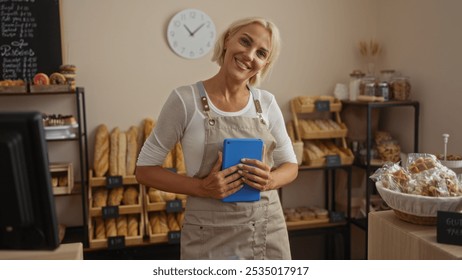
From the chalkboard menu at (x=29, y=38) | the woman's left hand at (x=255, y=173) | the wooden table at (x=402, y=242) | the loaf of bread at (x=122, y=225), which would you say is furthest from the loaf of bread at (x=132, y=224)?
the wooden table at (x=402, y=242)

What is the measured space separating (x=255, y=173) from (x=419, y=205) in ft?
1.72

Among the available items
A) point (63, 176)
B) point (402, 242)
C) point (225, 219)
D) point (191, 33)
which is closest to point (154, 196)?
point (63, 176)

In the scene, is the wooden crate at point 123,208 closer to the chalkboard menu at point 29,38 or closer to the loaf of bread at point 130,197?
the loaf of bread at point 130,197

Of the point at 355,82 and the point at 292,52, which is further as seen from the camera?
the point at 292,52

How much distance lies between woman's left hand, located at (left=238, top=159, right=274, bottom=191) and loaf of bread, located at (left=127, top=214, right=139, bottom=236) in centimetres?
152

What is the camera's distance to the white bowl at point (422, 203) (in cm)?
111

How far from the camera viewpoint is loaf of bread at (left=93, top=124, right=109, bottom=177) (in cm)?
283

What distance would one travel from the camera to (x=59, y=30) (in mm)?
2854

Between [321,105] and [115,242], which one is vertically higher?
[321,105]

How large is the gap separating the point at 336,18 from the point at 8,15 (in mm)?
Result: 2180

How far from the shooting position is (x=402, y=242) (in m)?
1.16

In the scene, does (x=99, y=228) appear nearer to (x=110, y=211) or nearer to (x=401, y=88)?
(x=110, y=211)

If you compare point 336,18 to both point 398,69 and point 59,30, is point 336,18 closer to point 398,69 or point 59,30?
point 398,69
